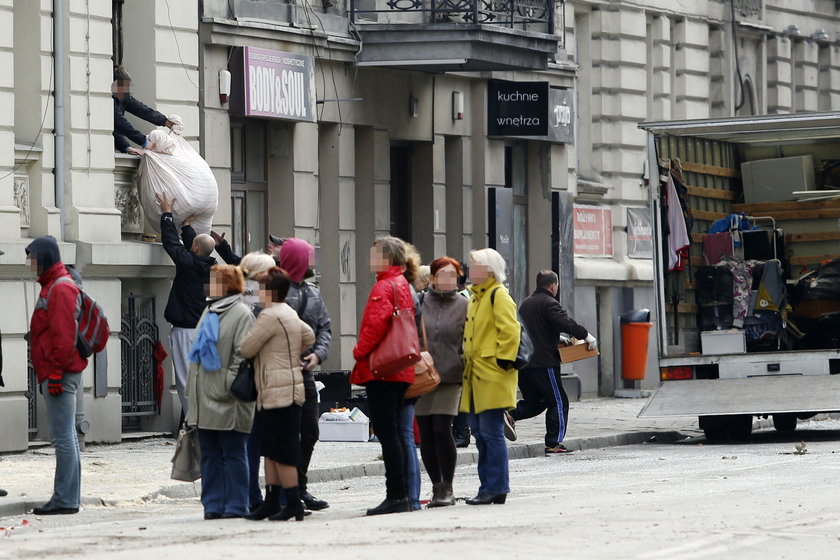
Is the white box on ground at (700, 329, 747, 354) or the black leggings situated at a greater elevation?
the white box on ground at (700, 329, 747, 354)

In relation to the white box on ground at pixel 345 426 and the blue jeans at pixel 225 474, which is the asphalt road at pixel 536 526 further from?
the white box on ground at pixel 345 426

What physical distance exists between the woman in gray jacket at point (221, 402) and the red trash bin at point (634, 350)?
17932mm

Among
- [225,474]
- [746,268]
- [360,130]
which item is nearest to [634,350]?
[360,130]

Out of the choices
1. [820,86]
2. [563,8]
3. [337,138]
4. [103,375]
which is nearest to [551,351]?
[103,375]

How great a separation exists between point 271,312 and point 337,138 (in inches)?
470

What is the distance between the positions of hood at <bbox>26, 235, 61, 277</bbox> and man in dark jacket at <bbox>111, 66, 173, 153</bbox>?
658cm

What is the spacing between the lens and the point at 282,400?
1277 centimetres

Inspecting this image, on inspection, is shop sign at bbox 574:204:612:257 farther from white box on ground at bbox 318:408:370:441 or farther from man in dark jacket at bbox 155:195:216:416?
man in dark jacket at bbox 155:195:216:416

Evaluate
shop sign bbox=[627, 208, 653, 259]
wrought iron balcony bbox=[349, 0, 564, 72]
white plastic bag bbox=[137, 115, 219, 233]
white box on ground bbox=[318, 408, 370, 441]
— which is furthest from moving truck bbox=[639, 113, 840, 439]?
shop sign bbox=[627, 208, 653, 259]

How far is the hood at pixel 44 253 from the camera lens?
13945 mm

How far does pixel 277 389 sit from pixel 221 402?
436 millimetres

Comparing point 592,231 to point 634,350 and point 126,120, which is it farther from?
point 126,120

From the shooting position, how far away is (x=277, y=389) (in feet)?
41.9

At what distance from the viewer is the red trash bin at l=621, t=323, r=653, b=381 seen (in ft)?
100
